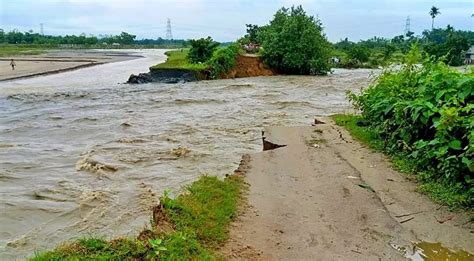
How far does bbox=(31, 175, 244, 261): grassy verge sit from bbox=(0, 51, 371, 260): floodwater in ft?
3.98

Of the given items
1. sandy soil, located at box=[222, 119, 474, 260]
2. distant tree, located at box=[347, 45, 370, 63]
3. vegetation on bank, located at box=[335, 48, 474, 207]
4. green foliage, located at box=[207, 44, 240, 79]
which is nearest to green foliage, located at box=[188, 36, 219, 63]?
green foliage, located at box=[207, 44, 240, 79]

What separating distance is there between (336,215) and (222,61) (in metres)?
27.3

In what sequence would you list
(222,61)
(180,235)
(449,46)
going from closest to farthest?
(180,235) < (222,61) < (449,46)

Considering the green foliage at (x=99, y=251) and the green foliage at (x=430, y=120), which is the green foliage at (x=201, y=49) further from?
the green foliage at (x=99, y=251)

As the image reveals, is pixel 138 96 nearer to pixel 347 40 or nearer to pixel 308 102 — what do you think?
pixel 308 102

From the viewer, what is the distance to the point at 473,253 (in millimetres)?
3783

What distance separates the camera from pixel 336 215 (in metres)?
4.56

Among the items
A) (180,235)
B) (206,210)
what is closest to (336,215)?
(206,210)

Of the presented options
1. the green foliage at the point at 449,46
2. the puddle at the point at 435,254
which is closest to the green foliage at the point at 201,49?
the green foliage at the point at 449,46

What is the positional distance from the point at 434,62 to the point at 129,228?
19.5 ft

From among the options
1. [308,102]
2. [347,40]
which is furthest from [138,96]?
[347,40]

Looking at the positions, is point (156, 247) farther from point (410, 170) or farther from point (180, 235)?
point (410, 170)

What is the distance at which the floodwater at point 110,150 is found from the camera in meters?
6.06

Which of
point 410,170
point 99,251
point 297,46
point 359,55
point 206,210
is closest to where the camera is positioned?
point 99,251
